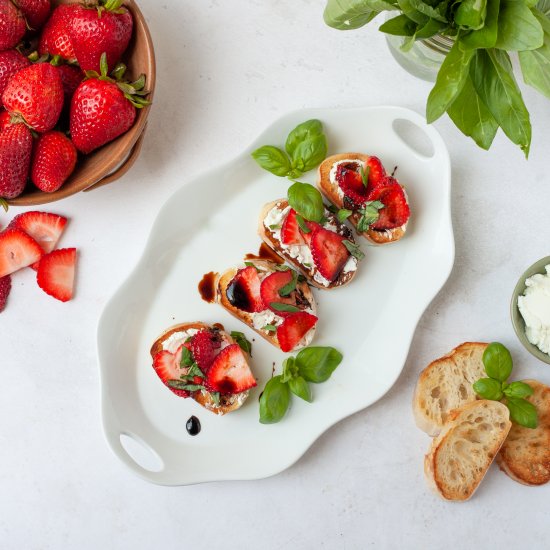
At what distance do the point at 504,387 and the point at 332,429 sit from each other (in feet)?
1.72

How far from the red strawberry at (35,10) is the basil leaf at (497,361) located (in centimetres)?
154

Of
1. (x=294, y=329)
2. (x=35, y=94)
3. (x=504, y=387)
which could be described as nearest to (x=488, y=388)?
(x=504, y=387)

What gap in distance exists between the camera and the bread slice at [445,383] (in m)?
2.01

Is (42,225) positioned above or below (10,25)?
below

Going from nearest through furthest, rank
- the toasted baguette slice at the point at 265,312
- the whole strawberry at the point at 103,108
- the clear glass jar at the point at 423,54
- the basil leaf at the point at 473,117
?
the basil leaf at the point at 473,117, the clear glass jar at the point at 423,54, the whole strawberry at the point at 103,108, the toasted baguette slice at the point at 265,312

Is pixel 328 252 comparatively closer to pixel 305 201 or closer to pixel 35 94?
pixel 305 201

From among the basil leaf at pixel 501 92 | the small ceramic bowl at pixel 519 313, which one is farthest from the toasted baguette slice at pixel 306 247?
the basil leaf at pixel 501 92

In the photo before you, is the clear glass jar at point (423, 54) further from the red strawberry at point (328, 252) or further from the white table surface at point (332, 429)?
the red strawberry at point (328, 252)

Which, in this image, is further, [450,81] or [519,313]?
[519,313]

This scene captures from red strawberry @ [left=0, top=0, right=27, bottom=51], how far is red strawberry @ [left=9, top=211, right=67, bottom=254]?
0.50m

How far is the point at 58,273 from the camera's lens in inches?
81.3

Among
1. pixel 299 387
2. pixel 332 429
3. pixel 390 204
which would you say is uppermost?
pixel 390 204

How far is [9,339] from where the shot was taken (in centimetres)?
210

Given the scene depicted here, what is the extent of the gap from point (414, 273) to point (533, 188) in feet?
1.47
